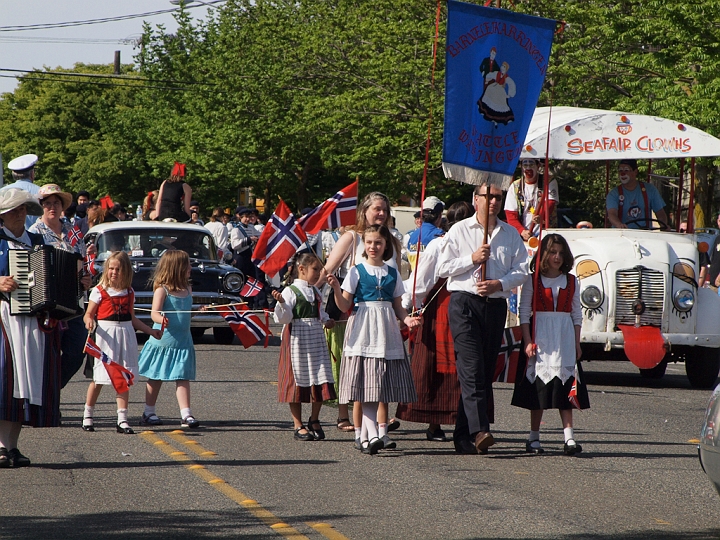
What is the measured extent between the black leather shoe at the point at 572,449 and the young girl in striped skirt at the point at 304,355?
1.81 metres

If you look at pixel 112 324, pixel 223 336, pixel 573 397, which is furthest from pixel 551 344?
pixel 223 336

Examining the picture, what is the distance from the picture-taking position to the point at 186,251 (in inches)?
679

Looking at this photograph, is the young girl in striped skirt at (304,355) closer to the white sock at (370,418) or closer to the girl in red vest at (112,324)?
the white sock at (370,418)

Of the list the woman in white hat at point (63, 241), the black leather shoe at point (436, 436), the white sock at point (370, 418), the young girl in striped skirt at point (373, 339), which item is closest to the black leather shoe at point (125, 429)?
the woman in white hat at point (63, 241)

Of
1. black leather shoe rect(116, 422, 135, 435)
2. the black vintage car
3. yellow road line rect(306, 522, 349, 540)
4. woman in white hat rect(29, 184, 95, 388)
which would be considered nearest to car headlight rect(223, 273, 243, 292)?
the black vintage car

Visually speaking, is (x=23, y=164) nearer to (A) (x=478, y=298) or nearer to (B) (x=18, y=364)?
(B) (x=18, y=364)

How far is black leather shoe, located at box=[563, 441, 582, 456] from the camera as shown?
8609mm

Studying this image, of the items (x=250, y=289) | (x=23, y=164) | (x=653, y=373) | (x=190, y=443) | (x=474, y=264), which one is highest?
(x=23, y=164)

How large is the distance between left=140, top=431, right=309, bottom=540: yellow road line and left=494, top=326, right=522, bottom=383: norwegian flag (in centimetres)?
257

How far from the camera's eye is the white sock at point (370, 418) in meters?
8.64

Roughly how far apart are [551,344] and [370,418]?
1428 millimetres

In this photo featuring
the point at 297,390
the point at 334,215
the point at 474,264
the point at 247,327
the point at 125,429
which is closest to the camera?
the point at 474,264

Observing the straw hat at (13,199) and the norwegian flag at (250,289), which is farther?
the norwegian flag at (250,289)

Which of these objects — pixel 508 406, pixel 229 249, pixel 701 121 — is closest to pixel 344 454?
pixel 508 406
